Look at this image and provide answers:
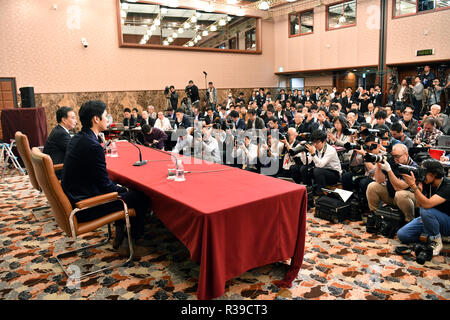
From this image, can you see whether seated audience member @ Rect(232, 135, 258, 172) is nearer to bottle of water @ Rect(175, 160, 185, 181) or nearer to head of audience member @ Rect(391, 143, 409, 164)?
head of audience member @ Rect(391, 143, 409, 164)

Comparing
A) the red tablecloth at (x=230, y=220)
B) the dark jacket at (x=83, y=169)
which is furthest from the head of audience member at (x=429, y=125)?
the dark jacket at (x=83, y=169)

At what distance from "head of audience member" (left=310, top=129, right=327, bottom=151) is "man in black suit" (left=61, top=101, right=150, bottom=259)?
7.86 ft

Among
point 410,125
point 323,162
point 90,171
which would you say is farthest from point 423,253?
point 410,125

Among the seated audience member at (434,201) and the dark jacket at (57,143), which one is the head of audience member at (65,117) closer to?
the dark jacket at (57,143)

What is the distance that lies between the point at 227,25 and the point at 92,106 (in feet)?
41.4

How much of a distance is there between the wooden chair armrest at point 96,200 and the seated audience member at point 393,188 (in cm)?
257

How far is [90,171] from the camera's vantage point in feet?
8.76

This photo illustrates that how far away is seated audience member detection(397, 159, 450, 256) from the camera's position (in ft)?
9.35

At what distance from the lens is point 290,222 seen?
2543mm

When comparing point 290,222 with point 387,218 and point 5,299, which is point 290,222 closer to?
point 387,218

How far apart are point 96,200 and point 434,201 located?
287cm

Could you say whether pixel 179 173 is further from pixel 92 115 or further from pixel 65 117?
pixel 65 117

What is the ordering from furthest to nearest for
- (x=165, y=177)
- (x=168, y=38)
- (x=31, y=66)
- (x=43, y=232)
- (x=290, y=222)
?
(x=168, y=38)
(x=31, y=66)
(x=43, y=232)
(x=165, y=177)
(x=290, y=222)
